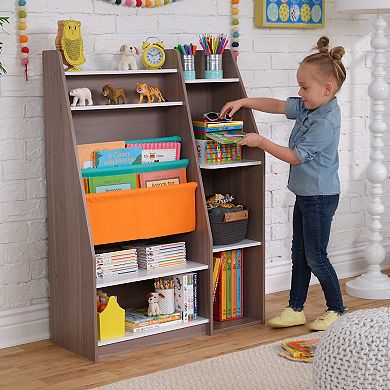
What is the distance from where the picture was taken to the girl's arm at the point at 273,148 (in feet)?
10.3

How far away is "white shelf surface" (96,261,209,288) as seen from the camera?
297 centimetres

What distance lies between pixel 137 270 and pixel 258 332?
1.76ft

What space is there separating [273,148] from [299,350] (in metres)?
0.73

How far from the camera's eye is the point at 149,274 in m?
3.07

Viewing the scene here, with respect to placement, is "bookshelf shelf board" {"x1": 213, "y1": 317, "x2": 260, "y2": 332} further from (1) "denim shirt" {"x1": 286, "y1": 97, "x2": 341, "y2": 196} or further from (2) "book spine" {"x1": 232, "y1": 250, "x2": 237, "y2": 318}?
(1) "denim shirt" {"x1": 286, "y1": 97, "x2": 341, "y2": 196}

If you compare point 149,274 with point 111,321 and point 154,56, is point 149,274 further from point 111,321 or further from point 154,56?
point 154,56

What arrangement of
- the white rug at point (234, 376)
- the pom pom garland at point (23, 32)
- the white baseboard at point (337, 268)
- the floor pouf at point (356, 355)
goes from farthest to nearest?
the white baseboard at point (337, 268) → the pom pom garland at point (23, 32) → the white rug at point (234, 376) → the floor pouf at point (356, 355)

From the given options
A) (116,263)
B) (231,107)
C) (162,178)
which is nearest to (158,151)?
(162,178)

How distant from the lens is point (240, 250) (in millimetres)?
3393

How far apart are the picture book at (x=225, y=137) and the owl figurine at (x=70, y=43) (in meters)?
0.55

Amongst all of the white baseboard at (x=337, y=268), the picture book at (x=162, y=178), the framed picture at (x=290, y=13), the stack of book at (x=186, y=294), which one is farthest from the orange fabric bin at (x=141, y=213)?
the framed picture at (x=290, y=13)

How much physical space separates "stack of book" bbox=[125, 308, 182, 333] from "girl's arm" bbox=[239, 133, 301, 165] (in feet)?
2.24

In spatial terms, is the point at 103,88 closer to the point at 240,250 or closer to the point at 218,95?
the point at 218,95

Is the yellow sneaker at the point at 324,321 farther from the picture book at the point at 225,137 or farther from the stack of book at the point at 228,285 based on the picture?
the picture book at the point at 225,137
